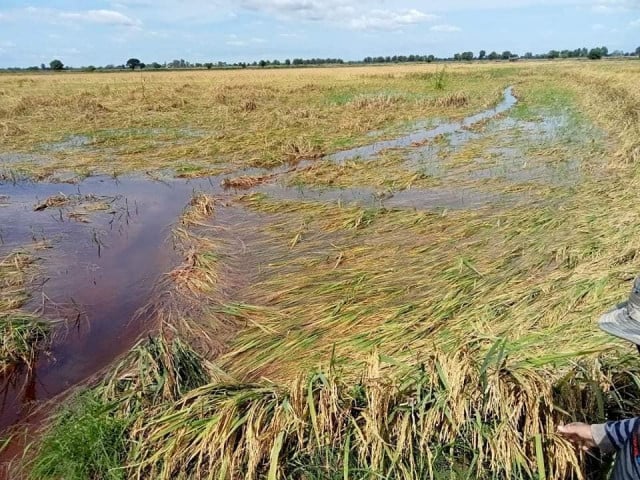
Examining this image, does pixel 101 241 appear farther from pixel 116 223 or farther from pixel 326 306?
pixel 326 306

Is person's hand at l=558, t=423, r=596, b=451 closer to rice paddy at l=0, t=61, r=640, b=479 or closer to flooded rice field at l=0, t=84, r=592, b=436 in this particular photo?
rice paddy at l=0, t=61, r=640, b=479

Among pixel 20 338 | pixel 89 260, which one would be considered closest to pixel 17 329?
pixel 20 338

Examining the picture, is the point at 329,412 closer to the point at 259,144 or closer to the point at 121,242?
the point at 121,242

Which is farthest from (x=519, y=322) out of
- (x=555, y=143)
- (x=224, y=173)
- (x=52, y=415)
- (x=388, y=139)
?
(x=388, y=139)

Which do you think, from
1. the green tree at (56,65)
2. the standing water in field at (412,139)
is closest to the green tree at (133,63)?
the green tree at (56,65)

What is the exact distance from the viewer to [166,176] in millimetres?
11469

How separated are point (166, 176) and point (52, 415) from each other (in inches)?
339

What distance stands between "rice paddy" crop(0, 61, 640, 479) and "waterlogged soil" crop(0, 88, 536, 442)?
1.7 inches

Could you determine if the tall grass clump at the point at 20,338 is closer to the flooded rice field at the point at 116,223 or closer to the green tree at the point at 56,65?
the flooded rice field at the point at 116,223

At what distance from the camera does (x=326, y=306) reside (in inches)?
186

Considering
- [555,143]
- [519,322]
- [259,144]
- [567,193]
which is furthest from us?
[259,144]

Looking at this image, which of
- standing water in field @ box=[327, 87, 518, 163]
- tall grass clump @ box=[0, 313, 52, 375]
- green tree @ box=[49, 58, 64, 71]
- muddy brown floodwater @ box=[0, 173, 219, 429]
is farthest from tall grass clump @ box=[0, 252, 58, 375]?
green tree @ box=[49, 58, 64, 71]

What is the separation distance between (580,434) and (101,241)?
22.5 feet

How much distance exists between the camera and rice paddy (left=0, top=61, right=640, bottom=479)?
266cm
